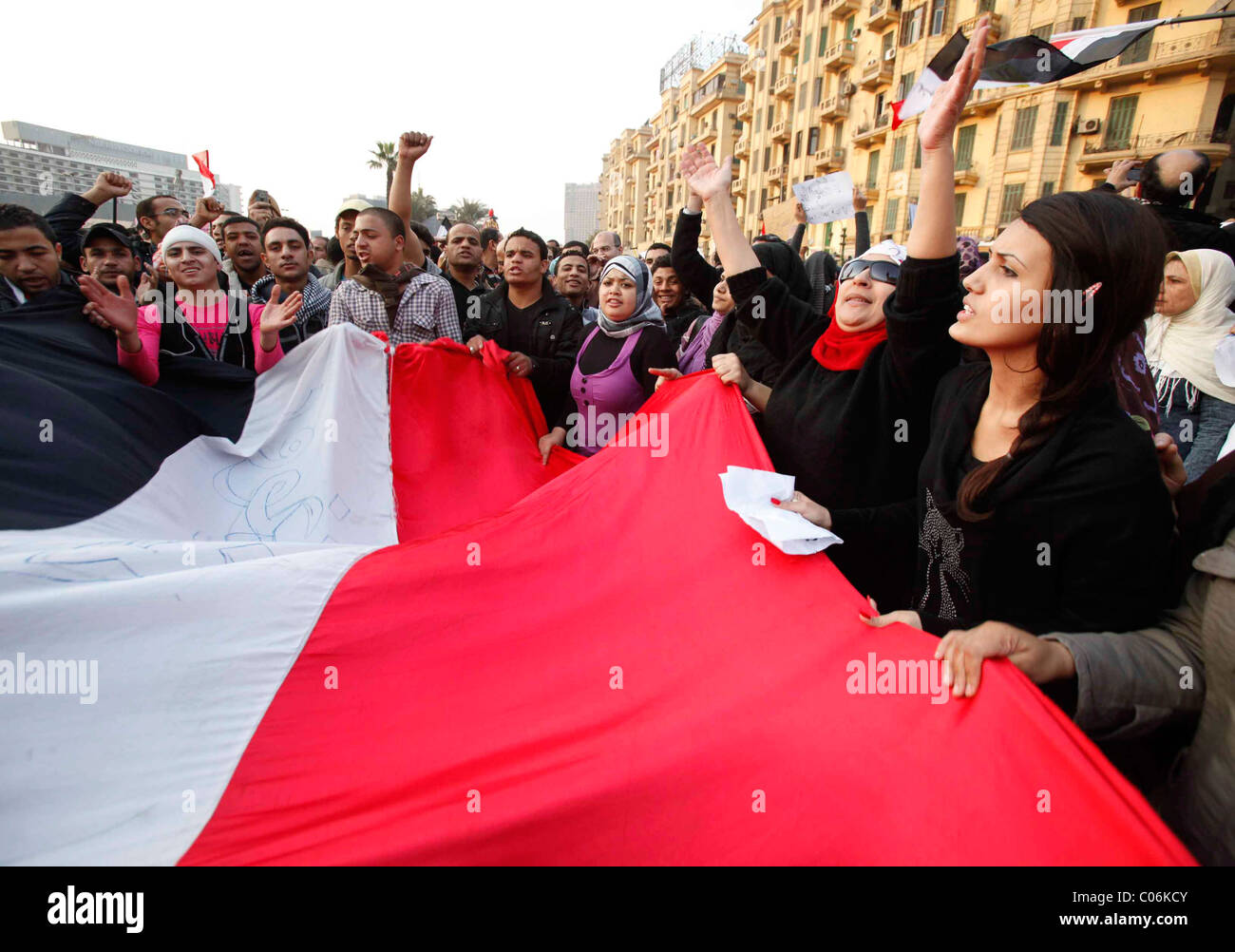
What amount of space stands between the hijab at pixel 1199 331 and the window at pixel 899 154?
3276cm

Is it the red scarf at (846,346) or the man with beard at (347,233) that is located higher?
the man with beard at (347,233)

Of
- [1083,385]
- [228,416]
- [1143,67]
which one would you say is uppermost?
[1143,67]

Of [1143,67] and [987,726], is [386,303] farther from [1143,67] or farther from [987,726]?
[1143,67]

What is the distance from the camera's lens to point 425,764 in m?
1.64

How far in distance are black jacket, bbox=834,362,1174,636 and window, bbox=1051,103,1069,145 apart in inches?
1283

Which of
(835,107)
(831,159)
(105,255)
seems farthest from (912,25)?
(105,255)

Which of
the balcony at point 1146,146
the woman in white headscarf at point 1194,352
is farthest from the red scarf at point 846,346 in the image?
the balcony at point 1146,146

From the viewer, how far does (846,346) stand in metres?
2.52

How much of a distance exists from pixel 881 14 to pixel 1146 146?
15.3 m

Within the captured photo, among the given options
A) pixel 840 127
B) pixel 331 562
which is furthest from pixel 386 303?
pixel 840 127

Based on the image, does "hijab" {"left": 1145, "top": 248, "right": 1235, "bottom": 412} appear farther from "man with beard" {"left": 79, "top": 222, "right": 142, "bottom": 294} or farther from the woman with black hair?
"man with beard" {"left": 79, "top": 222, "right": 142, "bottom": 294}

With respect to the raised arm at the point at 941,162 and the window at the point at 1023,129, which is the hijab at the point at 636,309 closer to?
the raised arm at the point at 941,162

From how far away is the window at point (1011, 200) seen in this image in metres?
27.7
